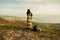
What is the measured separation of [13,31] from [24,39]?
6.67 feet

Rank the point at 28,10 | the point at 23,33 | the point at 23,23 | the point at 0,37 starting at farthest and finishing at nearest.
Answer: the point at 23,23 < the point at 28,10 < the point at 23,33 < the point at 0,37

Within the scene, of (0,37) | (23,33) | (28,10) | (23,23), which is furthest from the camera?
(23,23)

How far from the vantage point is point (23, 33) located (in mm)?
27859

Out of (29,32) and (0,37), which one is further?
(29,32)

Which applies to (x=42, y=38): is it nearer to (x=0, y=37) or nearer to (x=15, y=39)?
(x=15, y=39)

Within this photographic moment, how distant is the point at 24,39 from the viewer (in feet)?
88.0

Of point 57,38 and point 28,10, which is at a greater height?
point 28,10

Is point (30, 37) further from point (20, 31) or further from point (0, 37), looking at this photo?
point (0, 37)

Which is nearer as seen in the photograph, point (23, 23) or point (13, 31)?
point (13, 31)

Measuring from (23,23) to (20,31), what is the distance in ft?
72.1

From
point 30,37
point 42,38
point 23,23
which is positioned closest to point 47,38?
point 42,38

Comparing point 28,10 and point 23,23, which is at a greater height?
point 28,10

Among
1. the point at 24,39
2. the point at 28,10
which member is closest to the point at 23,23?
the point at 28,10


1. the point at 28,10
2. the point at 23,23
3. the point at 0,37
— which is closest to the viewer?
the point at 0,37
